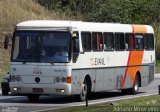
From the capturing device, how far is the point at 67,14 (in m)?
56.0

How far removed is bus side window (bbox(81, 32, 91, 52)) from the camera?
2627cm

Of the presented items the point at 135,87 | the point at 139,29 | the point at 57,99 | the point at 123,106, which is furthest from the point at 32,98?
the point at 139,29

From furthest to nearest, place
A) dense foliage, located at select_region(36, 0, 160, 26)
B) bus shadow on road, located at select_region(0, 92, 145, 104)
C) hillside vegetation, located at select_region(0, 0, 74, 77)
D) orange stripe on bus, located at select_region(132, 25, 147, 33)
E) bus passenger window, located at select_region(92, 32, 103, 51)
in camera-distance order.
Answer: dense foliage, located at select_region(36, 0, 160, 26)
hillside vegetation, located at select_region(0, 0, 74, 77)
orange stripe on bus, located at select_region(132, 25, 147, 33)
bus passenger window, located at select_region(92, 32, 103, 51)
bus shadow on road, located at select_region(0, 92, 145, 104)

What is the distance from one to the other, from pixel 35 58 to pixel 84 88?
2.19 m

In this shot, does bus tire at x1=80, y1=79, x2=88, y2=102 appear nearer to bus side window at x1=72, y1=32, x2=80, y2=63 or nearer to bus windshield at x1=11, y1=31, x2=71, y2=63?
bus side window at x1=72, y1=32, x2=80, y2=63

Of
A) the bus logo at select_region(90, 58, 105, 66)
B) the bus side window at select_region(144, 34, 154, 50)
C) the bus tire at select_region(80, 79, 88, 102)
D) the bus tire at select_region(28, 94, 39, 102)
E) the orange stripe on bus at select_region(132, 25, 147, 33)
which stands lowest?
the bus tire at select_region(28, 94, 39, 102)

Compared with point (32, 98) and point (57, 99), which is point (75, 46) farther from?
point (57, 99)

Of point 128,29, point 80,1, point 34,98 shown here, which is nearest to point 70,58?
point 34,98

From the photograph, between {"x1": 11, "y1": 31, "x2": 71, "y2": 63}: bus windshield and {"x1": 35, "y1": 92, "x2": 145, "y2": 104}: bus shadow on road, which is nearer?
{"x1": 11, "y1": 31, "x2": 71, "y2": 63}: bus windshield

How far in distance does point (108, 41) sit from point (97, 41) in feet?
3.33

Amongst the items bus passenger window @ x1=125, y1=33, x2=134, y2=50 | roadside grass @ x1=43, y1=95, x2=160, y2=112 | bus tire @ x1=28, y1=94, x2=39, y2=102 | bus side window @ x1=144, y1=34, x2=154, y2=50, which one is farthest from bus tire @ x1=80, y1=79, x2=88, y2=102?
bus side window @ x1=144, y1=34, x2=154, y2=50

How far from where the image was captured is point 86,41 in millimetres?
26484

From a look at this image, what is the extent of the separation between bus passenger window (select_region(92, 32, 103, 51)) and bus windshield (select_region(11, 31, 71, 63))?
214 centimetres

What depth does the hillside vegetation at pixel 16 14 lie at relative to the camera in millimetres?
48078
